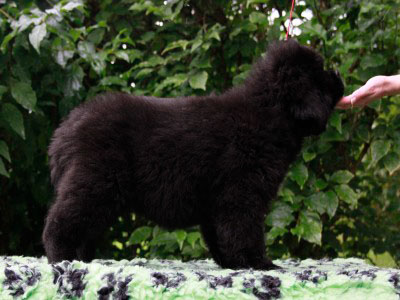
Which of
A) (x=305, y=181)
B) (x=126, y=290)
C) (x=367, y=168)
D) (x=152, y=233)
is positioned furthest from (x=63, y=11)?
(x=367, y=168)

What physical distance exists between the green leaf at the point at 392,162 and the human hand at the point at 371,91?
0.85 meters

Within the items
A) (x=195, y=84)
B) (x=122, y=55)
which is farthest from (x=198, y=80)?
(x=122, y=55)

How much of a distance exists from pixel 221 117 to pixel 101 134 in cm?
55

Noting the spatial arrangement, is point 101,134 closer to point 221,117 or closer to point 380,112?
point 221,117

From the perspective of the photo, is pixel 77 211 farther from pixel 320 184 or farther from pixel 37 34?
pixel 320 184

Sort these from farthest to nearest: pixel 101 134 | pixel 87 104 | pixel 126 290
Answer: pixel 87 104 < pixel 101 134 < pixel 126 290

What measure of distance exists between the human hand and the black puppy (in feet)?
0.70

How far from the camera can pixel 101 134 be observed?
8.12 feet

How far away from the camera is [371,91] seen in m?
2.88

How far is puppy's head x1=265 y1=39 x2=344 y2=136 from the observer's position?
2.56 m

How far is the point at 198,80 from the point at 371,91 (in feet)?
4.20

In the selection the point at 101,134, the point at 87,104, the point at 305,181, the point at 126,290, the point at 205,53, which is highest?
the point at 205,53

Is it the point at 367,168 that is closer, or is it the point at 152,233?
the point at 152,233

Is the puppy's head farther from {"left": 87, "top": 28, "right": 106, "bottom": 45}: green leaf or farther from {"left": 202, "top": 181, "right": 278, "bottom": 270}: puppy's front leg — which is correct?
{"left": 87, "top": 28, "right": 106, "bottom": 45}: green leaf
